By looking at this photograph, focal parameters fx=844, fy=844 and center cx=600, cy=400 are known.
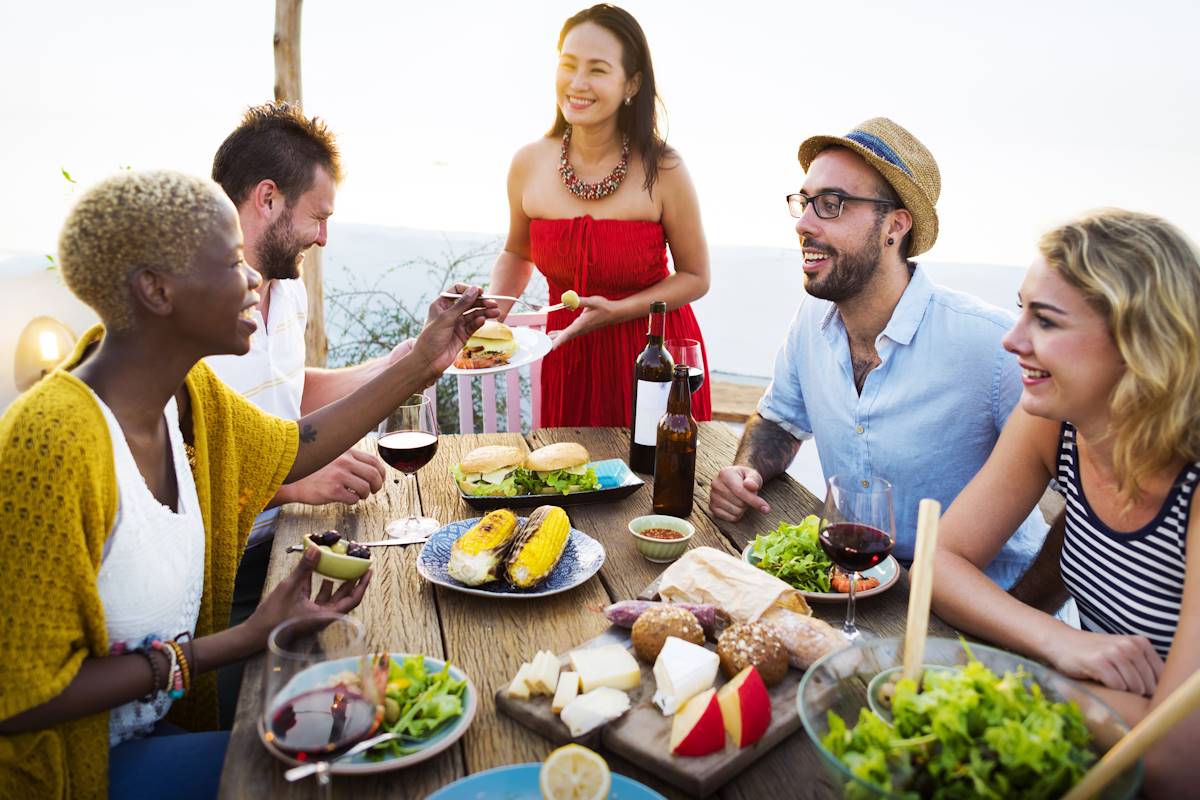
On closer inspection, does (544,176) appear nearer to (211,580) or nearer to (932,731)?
(211,580)

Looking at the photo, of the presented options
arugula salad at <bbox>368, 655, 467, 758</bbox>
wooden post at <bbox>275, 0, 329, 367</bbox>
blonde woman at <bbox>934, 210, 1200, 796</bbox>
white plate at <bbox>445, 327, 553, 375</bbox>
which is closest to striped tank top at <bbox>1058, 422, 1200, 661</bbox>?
blonde woman at <bbox>934, 210, 1200, 796</bbox>

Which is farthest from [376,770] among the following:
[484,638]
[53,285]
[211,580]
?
[53,285]

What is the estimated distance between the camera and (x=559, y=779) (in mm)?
993

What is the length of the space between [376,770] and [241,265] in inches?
36.3

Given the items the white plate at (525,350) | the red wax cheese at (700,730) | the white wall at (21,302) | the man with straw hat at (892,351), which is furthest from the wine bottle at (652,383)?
the white wall at (21,302)

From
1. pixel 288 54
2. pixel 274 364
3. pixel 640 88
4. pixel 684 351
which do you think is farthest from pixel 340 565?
pixel 288 54

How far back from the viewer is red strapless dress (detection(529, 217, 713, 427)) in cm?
353

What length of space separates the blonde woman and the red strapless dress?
6.50 ft

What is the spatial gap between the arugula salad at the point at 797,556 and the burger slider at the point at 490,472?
0.68 metres

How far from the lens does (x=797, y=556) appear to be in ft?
5.75

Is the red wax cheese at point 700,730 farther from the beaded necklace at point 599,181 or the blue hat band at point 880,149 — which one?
the beaded necklace at point 599,181

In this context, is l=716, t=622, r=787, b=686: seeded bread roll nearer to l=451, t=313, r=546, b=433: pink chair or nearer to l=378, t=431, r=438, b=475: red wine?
l=378, t=431, r=438, b=475: red wine

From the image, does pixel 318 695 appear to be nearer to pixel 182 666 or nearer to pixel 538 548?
pixel 182 666

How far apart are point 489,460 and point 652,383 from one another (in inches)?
18.8
